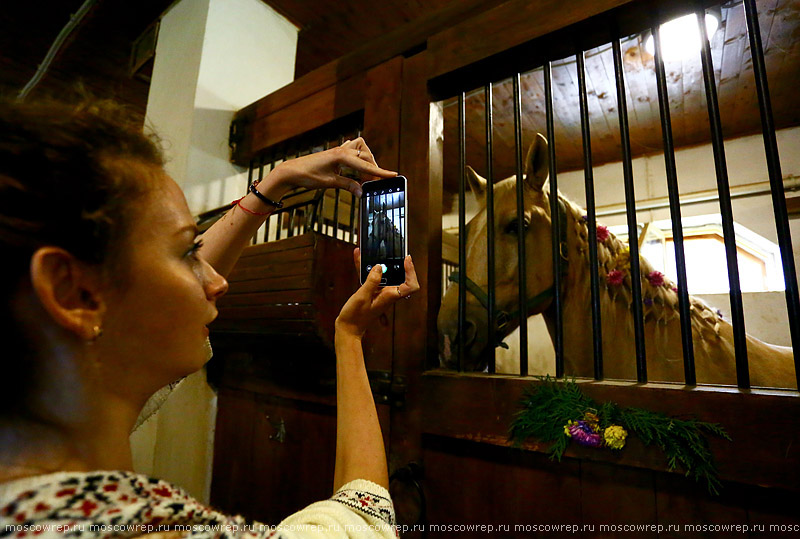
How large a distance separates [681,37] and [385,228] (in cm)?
247

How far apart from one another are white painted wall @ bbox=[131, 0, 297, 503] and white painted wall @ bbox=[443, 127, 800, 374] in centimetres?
265

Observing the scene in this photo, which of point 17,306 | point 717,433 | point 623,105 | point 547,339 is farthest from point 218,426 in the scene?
point 547,339

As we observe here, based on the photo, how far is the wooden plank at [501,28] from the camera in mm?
1001

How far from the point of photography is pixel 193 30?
1996 millimetres

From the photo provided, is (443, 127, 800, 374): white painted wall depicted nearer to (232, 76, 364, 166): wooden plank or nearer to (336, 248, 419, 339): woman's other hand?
(232, 76, 364, 166): wooden plank

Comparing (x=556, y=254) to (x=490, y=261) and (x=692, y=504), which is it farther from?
(x=692, y=504)

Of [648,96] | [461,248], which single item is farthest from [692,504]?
[648,96]

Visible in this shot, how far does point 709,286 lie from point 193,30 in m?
4.48

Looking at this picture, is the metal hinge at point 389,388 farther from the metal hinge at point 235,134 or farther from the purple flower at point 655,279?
the metal hinge at point 235,134

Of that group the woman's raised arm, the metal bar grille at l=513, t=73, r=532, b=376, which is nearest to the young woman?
the woman's raised arm

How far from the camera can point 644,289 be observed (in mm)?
1448

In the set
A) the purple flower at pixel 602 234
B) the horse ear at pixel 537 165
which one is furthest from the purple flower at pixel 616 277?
the horse ear at pixel 537 165

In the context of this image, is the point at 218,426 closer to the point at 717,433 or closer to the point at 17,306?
the point at 17,306

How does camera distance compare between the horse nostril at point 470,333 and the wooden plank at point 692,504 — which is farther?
the horse nostril at point 470,333
